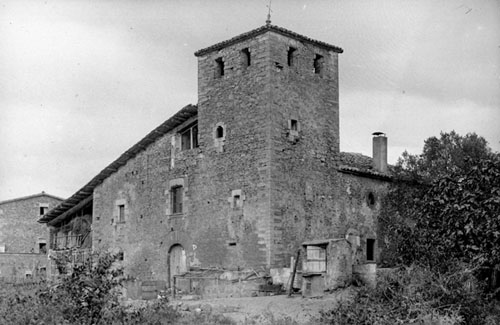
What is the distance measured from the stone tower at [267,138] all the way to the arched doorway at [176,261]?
6.91 ft

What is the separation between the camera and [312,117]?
24641 mm

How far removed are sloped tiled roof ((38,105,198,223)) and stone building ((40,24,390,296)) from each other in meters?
0.07

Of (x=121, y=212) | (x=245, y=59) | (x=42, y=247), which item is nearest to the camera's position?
(x=245, y=59)

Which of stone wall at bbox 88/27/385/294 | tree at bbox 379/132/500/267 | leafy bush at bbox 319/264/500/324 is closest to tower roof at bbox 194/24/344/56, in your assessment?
stone wall at bbox 88/27/385/294

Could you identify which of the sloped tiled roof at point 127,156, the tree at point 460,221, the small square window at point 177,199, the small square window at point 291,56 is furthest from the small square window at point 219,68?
the tree at point 460,221

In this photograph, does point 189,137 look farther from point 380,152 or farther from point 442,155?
point 442,155

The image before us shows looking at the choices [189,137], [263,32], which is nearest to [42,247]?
[189,137]

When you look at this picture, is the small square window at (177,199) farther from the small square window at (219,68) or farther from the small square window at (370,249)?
the small square window at (370,249)

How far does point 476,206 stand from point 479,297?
209 centimetres

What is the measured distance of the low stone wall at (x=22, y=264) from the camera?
128ft

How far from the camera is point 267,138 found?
23000mm

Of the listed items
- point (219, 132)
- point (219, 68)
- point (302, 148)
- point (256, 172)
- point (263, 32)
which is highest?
point (263, 32)

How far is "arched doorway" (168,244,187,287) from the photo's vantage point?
2584 centimetres

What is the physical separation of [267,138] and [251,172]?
129 centimetres
